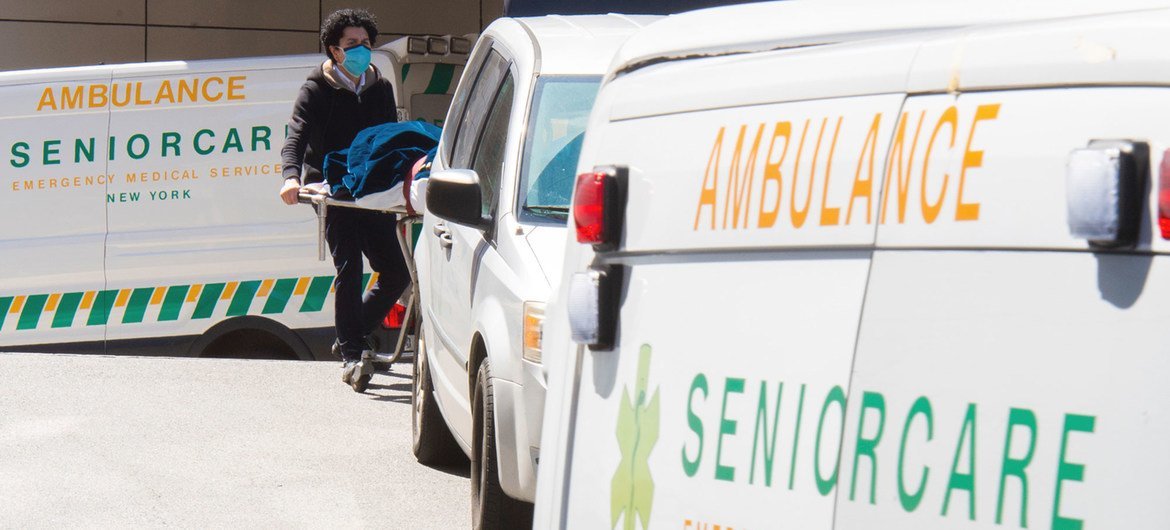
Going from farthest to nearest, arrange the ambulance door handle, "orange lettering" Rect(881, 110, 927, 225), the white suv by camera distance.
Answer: the ambulance door handle < the white suv < "orange lettering" Rect(881, 110, 927, 225)

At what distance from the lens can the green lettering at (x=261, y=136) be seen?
31.8 ft

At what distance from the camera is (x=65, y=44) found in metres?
15.6

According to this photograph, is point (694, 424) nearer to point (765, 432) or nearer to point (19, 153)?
point (765, 432)

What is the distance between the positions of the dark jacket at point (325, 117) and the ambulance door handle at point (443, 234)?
6.90 feet

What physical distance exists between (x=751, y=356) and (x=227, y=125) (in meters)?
7.92

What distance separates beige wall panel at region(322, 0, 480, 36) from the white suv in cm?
987

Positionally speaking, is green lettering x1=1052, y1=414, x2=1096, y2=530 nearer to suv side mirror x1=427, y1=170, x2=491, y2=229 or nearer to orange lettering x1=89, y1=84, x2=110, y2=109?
suv side mirror x1=427, y1=170, x2=491, y2=229

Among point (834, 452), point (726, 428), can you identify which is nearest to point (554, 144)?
point (726, 428)

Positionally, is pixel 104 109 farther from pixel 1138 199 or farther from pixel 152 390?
pixel 1138 199

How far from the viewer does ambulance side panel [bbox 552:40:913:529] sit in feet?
6.71

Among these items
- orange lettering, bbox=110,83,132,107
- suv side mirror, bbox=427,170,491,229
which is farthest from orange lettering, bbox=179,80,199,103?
suv side mirror, bbox=427,170,491,229

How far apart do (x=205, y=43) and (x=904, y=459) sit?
14874 millimetres

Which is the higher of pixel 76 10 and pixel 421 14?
pixel 421 14

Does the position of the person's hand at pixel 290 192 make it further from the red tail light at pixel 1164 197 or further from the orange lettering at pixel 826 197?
the red tail light at pixel 1164 197
